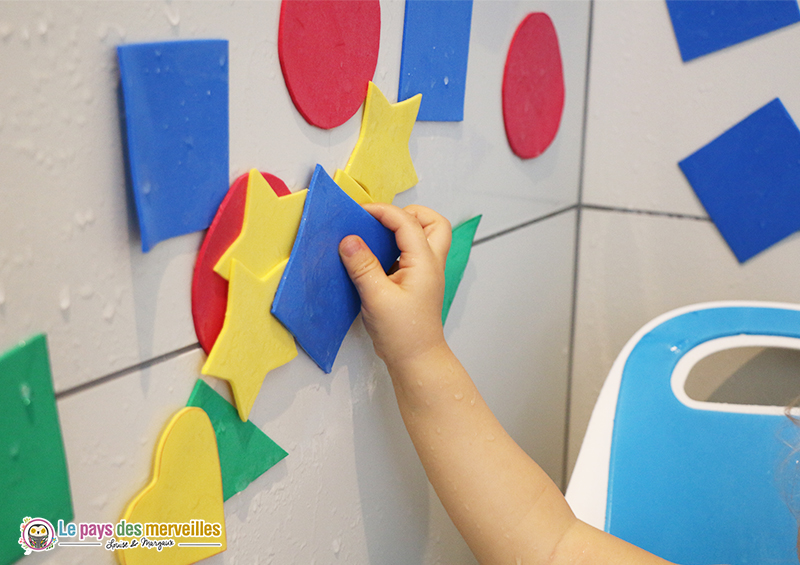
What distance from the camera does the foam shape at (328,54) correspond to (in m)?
0.42

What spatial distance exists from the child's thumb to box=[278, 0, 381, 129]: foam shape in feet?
0.30

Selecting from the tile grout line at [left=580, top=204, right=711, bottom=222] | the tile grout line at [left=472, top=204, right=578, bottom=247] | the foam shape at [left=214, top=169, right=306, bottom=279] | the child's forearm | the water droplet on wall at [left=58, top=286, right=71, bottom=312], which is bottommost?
the child's forearm

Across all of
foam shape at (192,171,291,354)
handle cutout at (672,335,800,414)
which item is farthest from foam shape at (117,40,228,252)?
handle cutout at (672,335,800,414)

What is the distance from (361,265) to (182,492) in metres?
0.21

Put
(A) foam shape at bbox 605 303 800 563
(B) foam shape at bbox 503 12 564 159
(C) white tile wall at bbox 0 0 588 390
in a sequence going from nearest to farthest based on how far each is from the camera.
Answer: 1. (C) white tile wall at bbox 0 0 588 390
2. (A) foam shape at bbox 605 303 800 563
3. (B) foam shape at bbox 503 12 564 159

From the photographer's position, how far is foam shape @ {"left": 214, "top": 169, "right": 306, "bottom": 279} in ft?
1.31

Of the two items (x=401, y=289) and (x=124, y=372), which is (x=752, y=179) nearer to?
(x=401, y=289)

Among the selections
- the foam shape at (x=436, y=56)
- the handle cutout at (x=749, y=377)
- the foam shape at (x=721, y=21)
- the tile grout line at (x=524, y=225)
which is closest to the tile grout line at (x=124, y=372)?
the foam shape at (x=436, y=56)

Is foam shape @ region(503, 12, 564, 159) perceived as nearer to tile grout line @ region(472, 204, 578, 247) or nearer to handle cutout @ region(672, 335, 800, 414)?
tile grout line @ region(472, 204, 578, 247)

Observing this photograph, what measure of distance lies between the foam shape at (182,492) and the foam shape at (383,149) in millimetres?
234

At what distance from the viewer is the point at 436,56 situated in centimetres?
58

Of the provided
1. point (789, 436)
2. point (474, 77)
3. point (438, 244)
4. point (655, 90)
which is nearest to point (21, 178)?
point (438, 244)

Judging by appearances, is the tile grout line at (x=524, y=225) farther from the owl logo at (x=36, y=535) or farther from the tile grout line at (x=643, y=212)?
the owl logo at (x=36, y=535)

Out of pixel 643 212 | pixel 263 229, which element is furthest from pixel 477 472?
pixel 643 212
